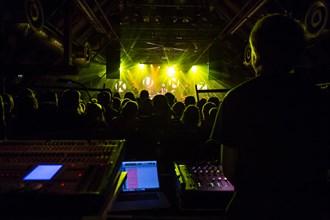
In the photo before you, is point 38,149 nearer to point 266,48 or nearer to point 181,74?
point 266,48

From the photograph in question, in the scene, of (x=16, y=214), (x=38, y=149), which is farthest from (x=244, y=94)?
(x=38, y=149)

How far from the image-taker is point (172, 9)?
915cm

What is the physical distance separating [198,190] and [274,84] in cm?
91

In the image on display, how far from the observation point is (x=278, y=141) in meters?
1.15

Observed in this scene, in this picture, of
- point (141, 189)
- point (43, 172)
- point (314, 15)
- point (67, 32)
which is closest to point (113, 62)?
point (67, 32)

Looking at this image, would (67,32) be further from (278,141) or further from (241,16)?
(278,141)

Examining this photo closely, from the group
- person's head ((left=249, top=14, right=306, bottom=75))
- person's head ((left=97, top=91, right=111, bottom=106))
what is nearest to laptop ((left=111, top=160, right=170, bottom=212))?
person's head ((left=249, top=14, right=306, bottom=75))

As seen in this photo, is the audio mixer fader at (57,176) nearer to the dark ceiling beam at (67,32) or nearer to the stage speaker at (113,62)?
the dark ceiling beam at (67,32)

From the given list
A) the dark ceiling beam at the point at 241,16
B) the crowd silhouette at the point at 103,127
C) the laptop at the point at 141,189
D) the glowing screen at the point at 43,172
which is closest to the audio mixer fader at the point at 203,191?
the laptop at the point at 141,189

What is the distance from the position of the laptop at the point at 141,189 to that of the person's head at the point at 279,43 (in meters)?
1.17

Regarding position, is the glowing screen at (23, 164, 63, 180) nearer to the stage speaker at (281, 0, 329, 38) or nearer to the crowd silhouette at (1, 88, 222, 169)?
the crowd silhouette at (1, 88, 222, 169)

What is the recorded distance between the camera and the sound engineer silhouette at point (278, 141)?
1.15 meters

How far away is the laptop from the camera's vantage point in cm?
190

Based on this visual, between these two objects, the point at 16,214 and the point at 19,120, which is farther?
the point at 19,120
